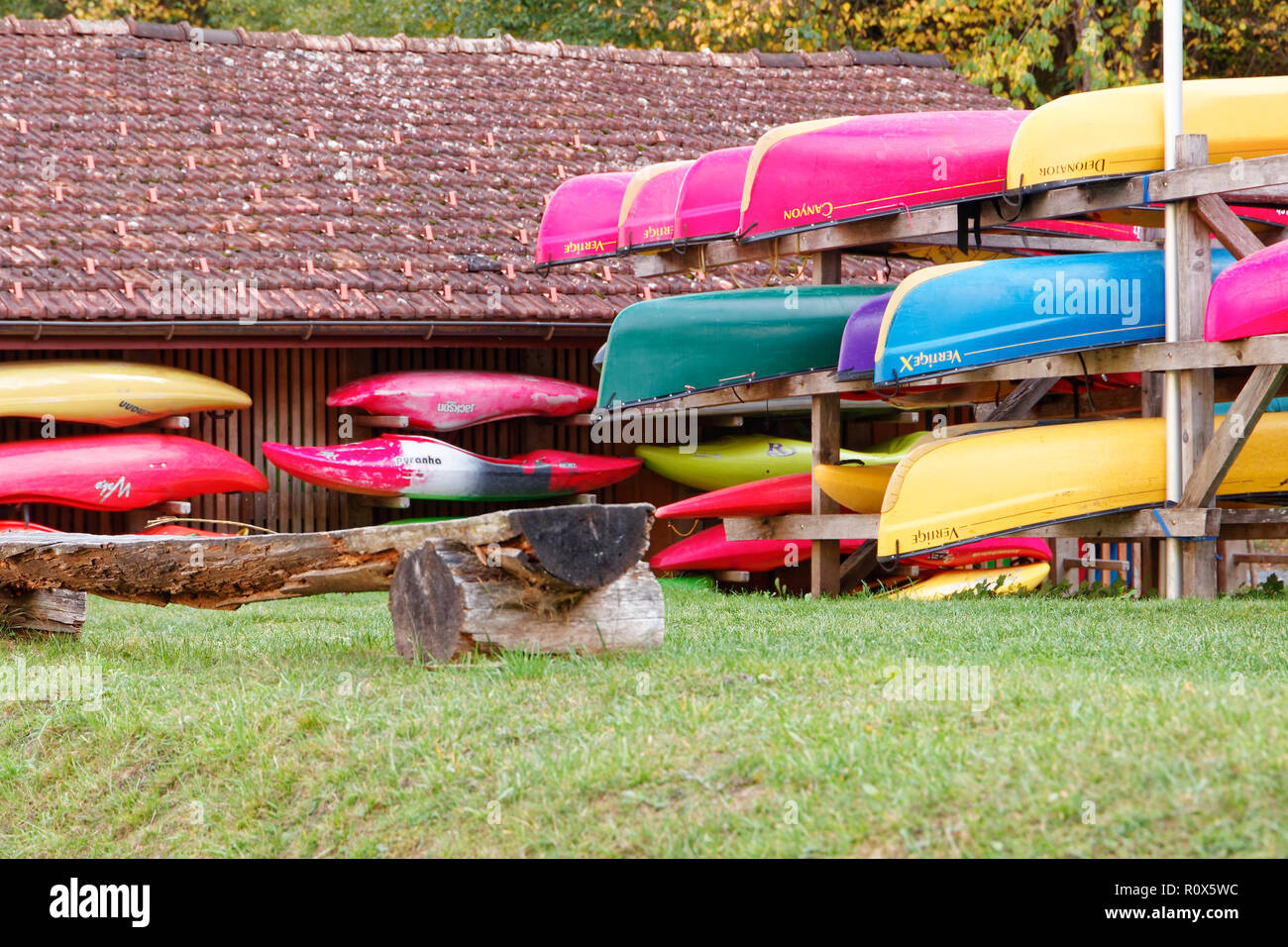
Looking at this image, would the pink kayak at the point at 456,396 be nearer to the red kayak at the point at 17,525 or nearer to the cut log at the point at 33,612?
the red kayak at the point at 17,525

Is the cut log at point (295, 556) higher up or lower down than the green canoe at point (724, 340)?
lower down

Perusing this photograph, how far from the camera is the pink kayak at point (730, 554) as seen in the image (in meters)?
11.8

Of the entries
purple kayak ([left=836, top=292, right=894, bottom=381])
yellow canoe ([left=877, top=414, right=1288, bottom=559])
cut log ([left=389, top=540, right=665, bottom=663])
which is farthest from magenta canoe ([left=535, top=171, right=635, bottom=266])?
cut log ([left=389, top=540, right=665, bottom=663])

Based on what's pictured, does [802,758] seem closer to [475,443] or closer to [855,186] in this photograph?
[855,186]

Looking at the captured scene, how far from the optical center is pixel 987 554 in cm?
1183

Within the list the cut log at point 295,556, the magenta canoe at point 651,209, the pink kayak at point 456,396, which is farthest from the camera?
the pink kayak at point 456,396

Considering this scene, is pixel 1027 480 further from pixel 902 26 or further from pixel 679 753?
pixel 902 26

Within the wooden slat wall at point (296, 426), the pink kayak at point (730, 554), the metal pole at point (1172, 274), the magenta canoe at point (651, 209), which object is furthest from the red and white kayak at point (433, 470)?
the metal pole at point (1172, 274)

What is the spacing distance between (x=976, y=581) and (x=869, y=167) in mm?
3349

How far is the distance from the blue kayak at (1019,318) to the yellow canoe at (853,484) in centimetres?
128

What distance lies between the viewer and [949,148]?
368 inches

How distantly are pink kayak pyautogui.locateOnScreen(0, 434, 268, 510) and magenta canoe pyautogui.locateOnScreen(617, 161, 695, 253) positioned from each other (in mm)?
3545

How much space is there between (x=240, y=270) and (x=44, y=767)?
23.5 feet
